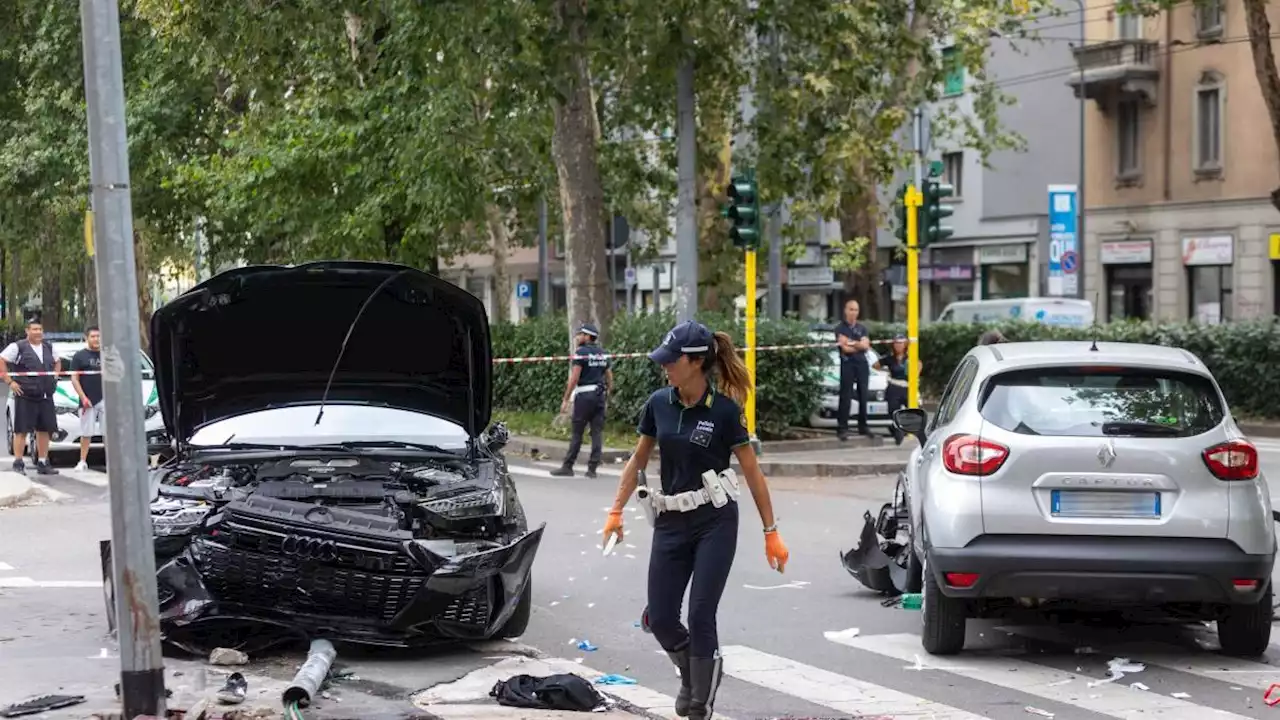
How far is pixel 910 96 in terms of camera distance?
1212 inches

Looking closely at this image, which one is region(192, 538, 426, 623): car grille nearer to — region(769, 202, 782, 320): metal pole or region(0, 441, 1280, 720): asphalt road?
region(0, 441, 1280, 720): asphalt road

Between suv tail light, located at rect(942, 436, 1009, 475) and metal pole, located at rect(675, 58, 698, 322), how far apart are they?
11755 millimetres

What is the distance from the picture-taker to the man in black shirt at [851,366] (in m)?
22.9

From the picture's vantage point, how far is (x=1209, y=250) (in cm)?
4281

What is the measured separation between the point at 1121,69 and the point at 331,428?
38242 millimetres

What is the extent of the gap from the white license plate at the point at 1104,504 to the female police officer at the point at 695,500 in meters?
1.92

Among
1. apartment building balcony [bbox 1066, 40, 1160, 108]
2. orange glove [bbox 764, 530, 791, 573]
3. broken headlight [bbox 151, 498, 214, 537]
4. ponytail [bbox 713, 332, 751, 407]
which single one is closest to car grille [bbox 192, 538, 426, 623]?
broken headlight [bbox 151, 498, 214, 537]

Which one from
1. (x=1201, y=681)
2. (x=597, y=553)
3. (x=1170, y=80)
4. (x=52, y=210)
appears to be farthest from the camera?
(x=1170, y=80)

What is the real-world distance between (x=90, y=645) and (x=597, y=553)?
15.4 ft

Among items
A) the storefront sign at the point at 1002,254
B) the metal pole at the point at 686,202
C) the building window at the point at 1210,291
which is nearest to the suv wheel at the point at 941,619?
the metal pole at the point at 686,202

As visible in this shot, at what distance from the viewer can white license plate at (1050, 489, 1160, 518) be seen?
8.48 meters

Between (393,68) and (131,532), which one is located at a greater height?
(393,68)

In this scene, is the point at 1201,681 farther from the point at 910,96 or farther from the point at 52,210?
the point at 52,210

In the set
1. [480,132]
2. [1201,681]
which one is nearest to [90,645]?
[1201,681]
